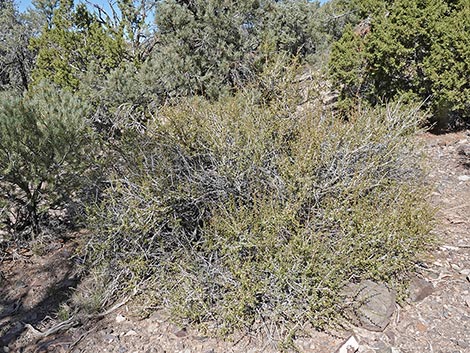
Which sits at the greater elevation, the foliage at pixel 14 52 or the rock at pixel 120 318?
the foliage at pixel 14 52

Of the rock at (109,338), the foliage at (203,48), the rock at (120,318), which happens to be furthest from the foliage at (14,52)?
the rock at (109,338)

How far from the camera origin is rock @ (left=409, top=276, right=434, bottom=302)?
2632 mm

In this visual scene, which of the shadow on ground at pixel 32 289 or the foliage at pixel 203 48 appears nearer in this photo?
the shadow on ground at pixel 32 289

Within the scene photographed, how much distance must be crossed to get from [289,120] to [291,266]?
140cm

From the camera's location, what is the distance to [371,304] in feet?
8.17

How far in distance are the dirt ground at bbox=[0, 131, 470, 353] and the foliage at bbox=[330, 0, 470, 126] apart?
1.78 meters

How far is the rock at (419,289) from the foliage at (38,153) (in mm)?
3288

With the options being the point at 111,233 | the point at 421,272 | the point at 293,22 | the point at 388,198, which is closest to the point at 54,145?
the point at 111,233

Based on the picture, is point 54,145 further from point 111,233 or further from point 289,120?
point 289,120

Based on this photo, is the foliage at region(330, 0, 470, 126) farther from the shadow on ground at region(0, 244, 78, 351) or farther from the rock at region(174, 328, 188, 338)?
the shadow on ground at region(0, 244, 78, 351)

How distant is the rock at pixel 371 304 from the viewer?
2430 mm

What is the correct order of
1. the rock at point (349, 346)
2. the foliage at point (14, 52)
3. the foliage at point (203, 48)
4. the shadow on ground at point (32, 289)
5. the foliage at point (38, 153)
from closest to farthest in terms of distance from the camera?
the rock at point (349, 346) < the shadow on ground at point (32, 289) < the foliage at point (38, 153) < the foliage at point (203, 48) < the foliage at point (14, 52)

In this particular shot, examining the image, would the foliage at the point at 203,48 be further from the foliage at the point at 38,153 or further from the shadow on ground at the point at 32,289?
the shadow on ground at the point at 32,289

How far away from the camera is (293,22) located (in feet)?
39.8
